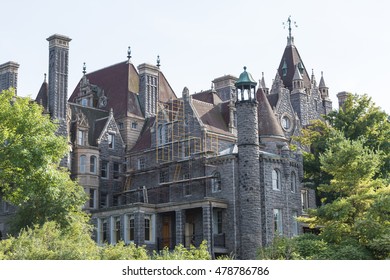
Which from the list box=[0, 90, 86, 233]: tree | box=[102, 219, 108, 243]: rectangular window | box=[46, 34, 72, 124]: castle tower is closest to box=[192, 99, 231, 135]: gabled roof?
box=[46, 34, 72, 124]: castle tower

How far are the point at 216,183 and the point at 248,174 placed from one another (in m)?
3.18

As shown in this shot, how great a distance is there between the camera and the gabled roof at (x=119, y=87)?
206 ft

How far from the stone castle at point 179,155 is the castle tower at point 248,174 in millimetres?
67

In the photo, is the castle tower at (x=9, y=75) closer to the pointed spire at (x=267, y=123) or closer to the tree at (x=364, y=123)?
the pointed spire at (x=267, y=123)

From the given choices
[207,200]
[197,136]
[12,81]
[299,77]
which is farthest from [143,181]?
[299,77]

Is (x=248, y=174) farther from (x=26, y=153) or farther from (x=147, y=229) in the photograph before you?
(x=26, y=153)

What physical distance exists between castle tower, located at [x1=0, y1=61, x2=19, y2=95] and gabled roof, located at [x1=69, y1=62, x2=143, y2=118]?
7.50 metres

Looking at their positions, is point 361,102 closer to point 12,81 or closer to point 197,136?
point 197,136

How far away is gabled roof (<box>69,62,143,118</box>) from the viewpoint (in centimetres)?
6272

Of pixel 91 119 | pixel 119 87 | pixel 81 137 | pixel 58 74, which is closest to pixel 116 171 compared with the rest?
pixel 81 137

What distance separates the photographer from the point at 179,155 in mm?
56000

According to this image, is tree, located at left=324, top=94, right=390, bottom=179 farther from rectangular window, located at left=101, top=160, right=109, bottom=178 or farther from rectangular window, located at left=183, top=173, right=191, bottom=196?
rectangular window, located at left=101, top=160, right=109, bottom=178

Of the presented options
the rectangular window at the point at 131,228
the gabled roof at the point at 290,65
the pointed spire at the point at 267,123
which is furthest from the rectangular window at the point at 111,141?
the gabled roof at the point at 290,65

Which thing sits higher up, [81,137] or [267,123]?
[267,123]
